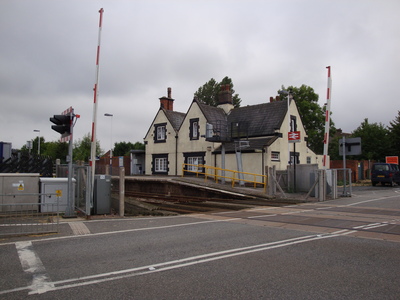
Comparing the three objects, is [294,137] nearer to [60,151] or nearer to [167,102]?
[167,102]

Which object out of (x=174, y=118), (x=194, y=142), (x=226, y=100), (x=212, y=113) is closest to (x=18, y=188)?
(x=194, y=142)

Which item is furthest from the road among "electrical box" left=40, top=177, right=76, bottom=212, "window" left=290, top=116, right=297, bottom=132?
"window" left=290, top=116, right=297, bottom=132

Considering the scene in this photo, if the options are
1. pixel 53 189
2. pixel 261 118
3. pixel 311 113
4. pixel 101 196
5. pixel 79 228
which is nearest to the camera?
pixel 79 228

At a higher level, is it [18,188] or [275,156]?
[275,156]

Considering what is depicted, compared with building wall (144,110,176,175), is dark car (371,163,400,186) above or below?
below

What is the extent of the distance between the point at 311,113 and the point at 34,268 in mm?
42659

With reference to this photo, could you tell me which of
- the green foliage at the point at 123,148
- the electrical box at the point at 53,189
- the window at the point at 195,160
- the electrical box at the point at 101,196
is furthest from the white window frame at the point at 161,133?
the green foliage at the point at 123,148

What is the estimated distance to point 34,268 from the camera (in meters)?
5.70

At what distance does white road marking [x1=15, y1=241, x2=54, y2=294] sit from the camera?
4801 millimetres

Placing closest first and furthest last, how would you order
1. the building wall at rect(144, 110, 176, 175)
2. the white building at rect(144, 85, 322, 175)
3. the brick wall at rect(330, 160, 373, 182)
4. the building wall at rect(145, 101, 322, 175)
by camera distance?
1. the white building at rect(144, 85, 322, 175)
2. the building wall at rect(145, 101, 322, 175)
3. the building wall at rect(144, 110, 176, 175)
4. the brick wall at rect(330, 160, 373, 182)

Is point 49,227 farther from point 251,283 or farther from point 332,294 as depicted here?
point 332,294

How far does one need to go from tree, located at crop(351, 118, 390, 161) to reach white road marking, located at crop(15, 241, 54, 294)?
4540 centimetres

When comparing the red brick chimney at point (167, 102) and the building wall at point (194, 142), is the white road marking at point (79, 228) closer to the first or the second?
the building wall at point (194, 142)

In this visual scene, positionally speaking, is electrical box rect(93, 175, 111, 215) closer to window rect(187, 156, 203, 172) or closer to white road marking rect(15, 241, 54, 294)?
white road marking rect(15, 241, 54, 294)
